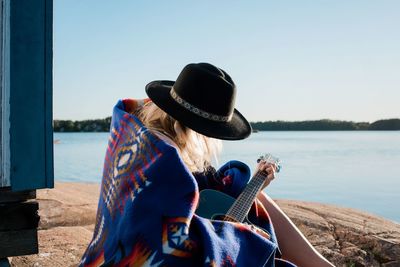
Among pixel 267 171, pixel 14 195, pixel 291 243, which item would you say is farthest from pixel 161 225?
pixel 14 195

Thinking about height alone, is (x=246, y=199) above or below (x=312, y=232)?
above

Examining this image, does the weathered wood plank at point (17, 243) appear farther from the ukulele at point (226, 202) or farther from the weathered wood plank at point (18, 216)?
the ukulele at point (226, 202)

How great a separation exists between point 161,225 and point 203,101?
0.70 m

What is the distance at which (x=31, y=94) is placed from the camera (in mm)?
3129

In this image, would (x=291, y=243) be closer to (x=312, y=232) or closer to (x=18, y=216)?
(x=18, y=216)

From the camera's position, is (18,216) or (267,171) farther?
(18,216)

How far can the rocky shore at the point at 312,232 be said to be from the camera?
448 centimetres

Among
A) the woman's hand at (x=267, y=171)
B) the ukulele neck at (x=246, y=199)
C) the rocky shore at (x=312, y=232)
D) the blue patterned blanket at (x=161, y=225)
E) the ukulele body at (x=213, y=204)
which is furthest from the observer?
the rocky shore at (x=312, y=232)

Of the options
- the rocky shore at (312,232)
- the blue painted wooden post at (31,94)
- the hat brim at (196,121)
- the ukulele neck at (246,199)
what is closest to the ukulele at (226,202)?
the ukulele neck at (246,199)

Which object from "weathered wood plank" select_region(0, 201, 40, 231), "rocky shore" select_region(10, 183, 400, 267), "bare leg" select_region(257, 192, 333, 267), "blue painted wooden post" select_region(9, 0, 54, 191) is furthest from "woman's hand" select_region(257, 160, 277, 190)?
"rocky shore" select_region(10, 183, 400, 267)

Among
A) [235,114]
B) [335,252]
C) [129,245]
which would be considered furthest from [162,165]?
[335,252]

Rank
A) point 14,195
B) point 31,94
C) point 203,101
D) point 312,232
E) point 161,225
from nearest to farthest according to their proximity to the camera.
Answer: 1. point 161,225
2. point 203,101
3. point 31,94
4. point 14,195
5. point 312,232

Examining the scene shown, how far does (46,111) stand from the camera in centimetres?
318

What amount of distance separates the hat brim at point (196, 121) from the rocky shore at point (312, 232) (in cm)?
219
